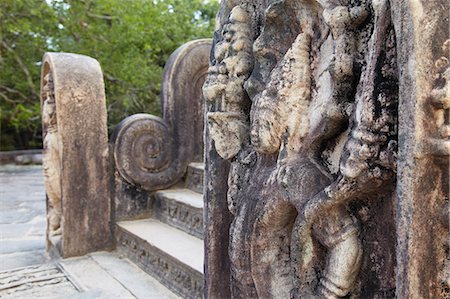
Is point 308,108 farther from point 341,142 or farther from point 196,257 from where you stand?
point 196,257

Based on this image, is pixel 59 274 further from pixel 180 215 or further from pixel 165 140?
pixel 165 140

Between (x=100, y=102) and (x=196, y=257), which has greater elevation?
(x=100, y=102)

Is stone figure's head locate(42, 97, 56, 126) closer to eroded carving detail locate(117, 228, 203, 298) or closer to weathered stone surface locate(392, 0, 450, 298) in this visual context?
eroded carving detail locate(117, 228, 203, 298)

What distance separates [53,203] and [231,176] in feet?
7.93

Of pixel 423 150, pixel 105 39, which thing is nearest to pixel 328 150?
pixel 423 150

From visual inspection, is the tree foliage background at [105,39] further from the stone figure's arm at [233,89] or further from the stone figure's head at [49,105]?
the stone figure's arm at [233,89]

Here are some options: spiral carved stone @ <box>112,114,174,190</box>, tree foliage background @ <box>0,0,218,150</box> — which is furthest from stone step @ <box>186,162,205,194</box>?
tree foliage background @ <box>0,0,218,150</box>

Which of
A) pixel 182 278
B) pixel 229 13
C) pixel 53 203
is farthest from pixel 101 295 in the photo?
pixel 229 13

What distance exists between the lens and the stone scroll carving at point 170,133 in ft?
12.5

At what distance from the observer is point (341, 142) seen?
4.59ft

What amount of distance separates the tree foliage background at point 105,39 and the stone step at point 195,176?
5.49 metres

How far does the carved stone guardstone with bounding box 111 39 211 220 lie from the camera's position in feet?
12.5

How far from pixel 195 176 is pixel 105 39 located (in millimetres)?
6422

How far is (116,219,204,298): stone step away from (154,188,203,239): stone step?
5 cm
